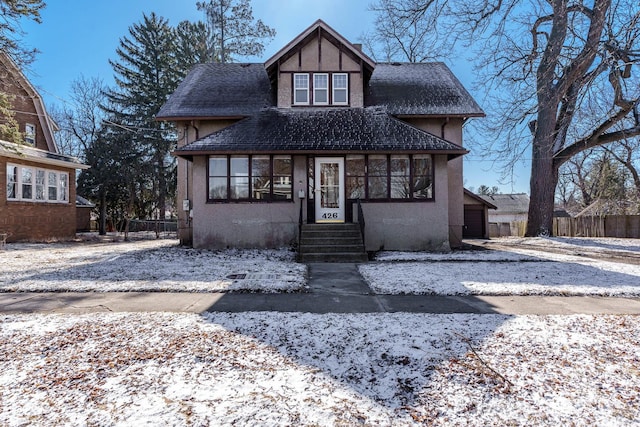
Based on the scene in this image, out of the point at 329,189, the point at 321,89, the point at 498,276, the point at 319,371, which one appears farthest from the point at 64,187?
the point at 498,276

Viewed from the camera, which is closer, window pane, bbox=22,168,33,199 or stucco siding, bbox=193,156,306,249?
stucco siding, bbox=193,156,306,249

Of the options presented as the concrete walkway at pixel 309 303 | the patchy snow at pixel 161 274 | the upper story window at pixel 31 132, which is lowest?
the concrete walkway at pixel 309 303

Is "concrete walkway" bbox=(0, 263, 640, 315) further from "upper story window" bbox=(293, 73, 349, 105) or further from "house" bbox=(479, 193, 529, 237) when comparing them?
"house" bbox=(479, 193, 529, 237)

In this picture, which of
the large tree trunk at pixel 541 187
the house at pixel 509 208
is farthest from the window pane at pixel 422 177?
the house at pixel 509 208

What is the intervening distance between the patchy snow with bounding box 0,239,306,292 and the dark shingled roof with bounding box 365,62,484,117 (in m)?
7.59

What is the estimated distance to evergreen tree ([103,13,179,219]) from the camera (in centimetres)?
2691

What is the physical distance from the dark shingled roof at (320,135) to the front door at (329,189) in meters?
1.00

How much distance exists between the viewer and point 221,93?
44.6 feet

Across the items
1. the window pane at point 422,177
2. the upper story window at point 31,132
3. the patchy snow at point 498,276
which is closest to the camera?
the patchy snow at point 498,276

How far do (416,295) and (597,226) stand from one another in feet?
64.3

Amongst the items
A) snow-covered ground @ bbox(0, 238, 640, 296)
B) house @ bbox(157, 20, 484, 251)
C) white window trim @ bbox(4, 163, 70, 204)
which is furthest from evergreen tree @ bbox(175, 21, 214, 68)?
snow-covered ground @ bbox(0, 238, 640, 296)

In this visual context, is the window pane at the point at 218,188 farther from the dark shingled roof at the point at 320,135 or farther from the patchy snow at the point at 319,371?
the patchy snow at the point at 319,371

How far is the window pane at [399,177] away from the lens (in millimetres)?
11141

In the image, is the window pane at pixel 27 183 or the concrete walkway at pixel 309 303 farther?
the window pane at pixel 27 183
